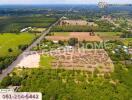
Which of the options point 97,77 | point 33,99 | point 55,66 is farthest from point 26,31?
point 33,99

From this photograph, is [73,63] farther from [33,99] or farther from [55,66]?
[33,99]

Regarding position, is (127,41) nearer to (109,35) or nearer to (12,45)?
(109,35)

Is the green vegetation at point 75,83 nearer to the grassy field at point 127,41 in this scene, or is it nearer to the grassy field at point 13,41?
the grassy field at point 13,41

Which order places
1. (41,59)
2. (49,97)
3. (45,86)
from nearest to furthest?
(49,97)
(45,86)
(41,59)

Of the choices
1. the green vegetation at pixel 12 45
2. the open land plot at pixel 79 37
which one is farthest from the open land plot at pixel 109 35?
the green vegetation at pixel 12 45

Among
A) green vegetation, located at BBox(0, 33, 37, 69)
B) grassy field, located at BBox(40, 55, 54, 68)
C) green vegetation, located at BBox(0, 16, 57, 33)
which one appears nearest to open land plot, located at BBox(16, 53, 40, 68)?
grassy field, located at BBox(40, 55, 54, 68)

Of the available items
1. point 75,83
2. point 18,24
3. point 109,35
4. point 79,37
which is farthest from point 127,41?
point 18,24
